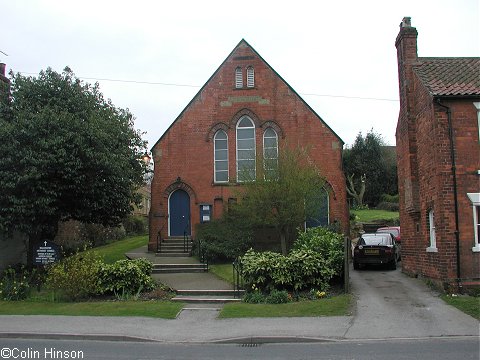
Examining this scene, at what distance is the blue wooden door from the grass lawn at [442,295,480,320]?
14485 mm

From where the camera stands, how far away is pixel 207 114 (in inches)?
1027

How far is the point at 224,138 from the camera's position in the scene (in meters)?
26.2

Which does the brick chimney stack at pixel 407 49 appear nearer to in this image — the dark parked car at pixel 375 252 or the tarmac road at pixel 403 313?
the dark parked car at pixel 375 252

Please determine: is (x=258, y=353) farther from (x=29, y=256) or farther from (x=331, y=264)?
(x=29, y=256)

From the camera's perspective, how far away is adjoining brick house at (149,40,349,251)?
83.7 ft

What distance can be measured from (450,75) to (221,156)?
12.7m

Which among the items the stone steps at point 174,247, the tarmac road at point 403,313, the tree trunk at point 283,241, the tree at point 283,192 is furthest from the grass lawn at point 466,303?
the stone steps at point 174,247

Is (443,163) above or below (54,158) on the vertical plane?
below

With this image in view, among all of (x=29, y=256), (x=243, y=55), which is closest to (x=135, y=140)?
(x=243, y=55)

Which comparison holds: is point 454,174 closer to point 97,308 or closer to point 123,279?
point 123,279

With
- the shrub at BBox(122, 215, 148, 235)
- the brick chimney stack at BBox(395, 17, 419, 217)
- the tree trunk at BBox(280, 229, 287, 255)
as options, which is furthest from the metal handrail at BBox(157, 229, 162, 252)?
the shrub at BBox(122, 215, 148, 235)

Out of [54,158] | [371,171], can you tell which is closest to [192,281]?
[54,158]

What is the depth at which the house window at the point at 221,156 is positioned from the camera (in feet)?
85.5

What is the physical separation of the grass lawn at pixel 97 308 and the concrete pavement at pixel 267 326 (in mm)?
386
